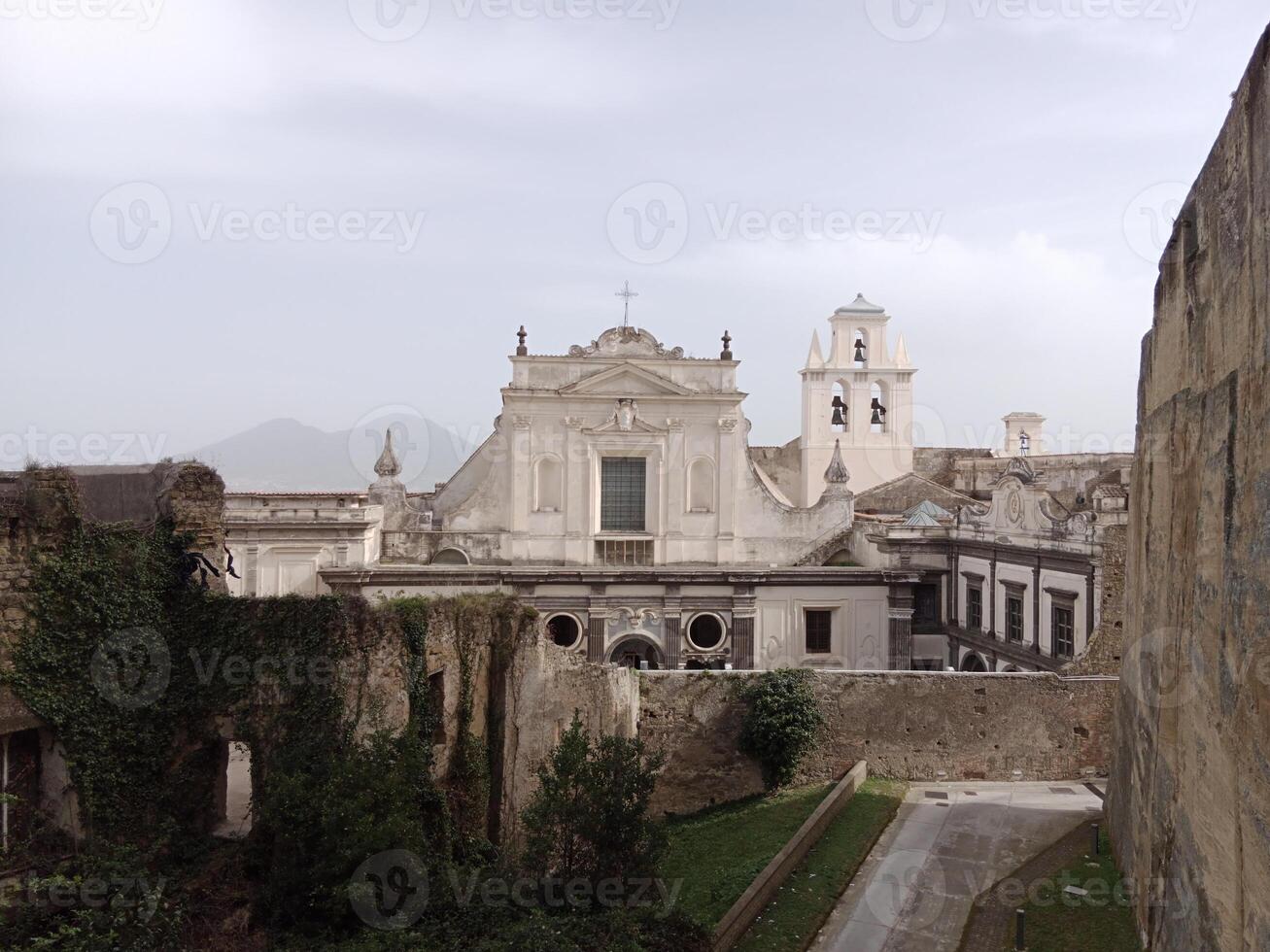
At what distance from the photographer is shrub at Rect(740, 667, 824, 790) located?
19.0 m

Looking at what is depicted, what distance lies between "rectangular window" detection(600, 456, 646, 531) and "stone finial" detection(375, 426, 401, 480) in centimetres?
678

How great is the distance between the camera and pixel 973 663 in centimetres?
2906

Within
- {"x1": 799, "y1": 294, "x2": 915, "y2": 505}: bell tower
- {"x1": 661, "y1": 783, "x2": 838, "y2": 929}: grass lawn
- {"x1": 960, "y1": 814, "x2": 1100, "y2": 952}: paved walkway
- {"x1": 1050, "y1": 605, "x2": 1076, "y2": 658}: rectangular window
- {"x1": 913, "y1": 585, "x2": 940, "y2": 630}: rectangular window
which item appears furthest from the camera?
{"x1": 799, "y1": 294, "x2": 915, "y2": 505}: bell tower

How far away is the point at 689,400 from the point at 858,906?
63.5ft

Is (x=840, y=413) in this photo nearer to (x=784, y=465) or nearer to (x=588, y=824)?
(x=784, y=465)

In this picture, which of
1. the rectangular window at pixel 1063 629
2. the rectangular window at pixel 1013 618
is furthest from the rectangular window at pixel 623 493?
the rectangular window at pixel 1063 629

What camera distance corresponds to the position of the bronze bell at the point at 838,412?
38594 mm

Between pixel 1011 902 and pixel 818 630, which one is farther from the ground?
pixel 818 630

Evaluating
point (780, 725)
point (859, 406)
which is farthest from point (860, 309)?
point (780, 725)

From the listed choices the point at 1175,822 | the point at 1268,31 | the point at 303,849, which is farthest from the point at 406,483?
the point at 1268,31

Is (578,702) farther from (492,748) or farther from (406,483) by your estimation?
(406,483)

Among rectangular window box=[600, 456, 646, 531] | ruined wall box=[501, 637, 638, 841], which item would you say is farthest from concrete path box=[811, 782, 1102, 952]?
rectangular window box=[600, 456, 646, 531]

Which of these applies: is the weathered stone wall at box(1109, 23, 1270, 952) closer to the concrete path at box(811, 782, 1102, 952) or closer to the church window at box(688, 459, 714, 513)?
the concrete path at box(811, 782, 1102, 952)

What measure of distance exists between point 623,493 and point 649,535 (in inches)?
66.7
